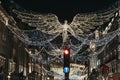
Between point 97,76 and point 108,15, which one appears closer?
point 108,15

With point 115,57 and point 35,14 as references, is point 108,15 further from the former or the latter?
point 115,57

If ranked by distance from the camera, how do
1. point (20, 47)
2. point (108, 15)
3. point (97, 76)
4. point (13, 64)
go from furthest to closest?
1. point (97, 76)
2. point (20, 47)
3. point (13, 64)
4. point (108, 15)

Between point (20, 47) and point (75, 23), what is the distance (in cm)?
3797

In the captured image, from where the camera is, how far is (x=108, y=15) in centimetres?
2700

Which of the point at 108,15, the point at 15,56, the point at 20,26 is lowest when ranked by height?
the point at 108,15

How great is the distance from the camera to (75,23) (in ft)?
99.9

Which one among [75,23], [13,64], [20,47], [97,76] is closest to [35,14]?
[75,23]

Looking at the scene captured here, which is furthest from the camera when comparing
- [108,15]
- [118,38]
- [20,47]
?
[118,38]

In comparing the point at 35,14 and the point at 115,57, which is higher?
the point at 115,57

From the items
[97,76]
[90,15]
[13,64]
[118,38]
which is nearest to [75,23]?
[90,15]

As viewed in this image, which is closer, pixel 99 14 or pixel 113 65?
pixel 99 14

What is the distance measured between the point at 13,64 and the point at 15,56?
2191mm

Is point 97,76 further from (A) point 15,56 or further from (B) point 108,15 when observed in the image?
(B) point 108,15

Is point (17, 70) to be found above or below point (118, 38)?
below
